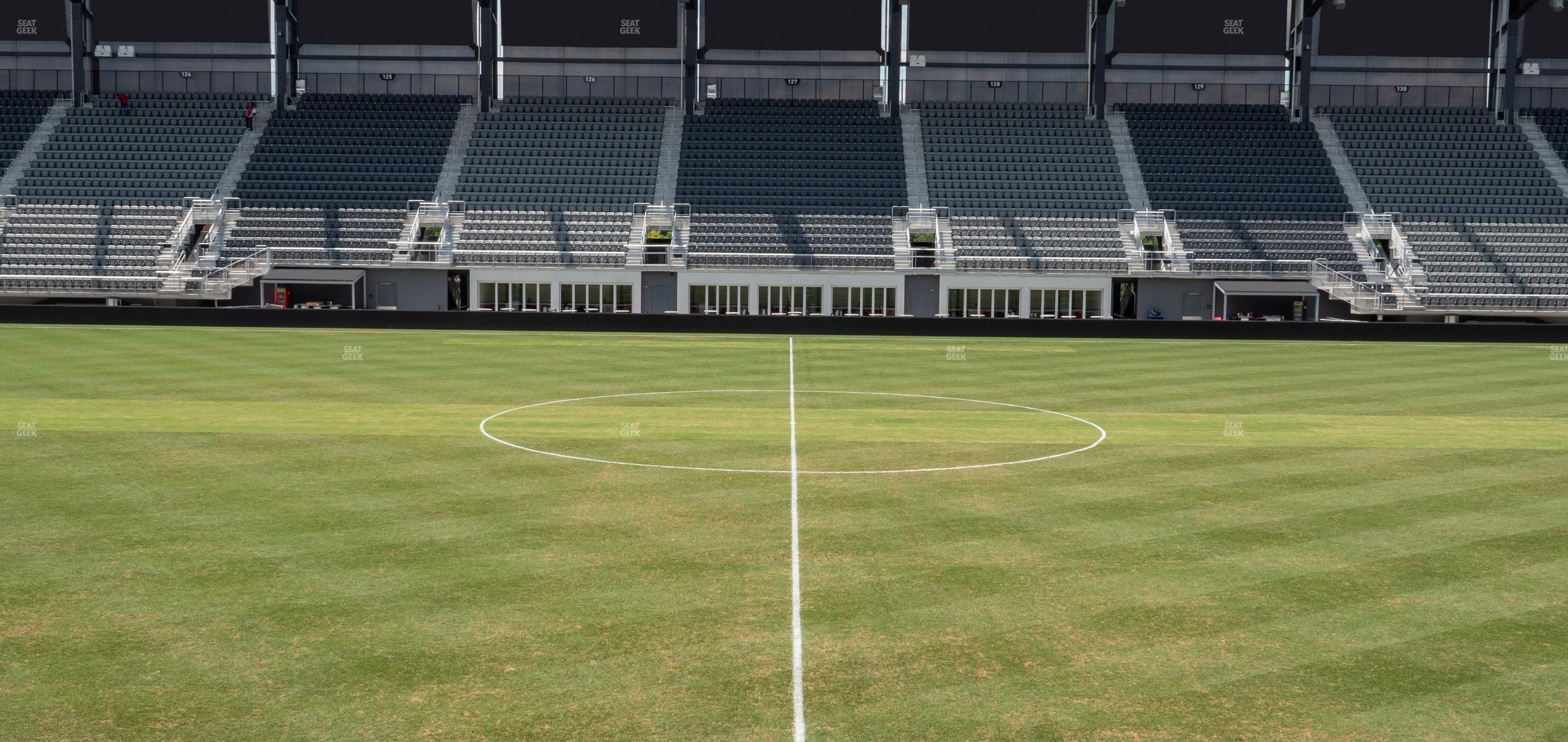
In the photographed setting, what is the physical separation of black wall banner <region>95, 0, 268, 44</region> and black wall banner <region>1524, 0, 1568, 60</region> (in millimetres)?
60721

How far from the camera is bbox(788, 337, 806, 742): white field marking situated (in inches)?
301

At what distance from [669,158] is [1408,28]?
120ft

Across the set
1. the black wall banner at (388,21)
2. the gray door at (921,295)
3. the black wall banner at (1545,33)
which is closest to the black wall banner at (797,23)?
the black wall banner at (388,21)

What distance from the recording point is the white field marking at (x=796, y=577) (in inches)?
301

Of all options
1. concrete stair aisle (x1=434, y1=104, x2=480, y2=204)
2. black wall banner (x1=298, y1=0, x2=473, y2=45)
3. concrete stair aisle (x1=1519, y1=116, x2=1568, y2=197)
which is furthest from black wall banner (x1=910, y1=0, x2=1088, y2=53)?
black wall banner (x1=298, y1=0, x2=473, y2=45)

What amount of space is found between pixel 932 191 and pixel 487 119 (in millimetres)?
21745

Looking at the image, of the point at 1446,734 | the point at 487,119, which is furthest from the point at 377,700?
the point at 487,119

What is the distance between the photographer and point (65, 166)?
5500cm

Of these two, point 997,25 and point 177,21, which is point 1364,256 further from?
point 177,21

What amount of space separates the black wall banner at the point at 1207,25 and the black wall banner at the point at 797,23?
12.1 meters

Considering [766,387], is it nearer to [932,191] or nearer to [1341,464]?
[1341,464]

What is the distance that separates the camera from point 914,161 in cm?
5781

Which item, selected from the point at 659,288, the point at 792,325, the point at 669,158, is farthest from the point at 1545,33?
the point at 659,288

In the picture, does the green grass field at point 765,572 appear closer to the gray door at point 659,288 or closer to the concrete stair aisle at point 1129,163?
the gray door at point 659,288
